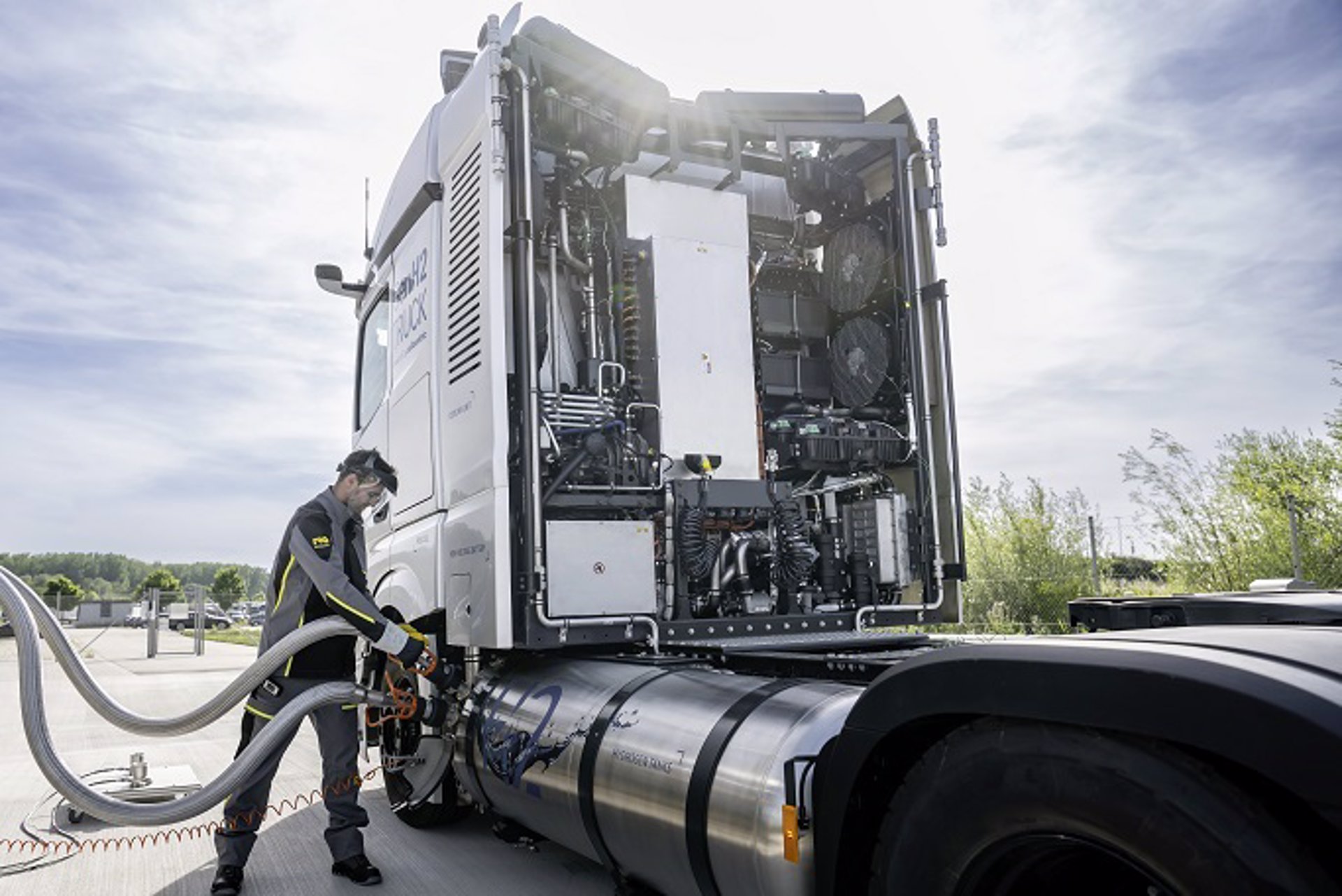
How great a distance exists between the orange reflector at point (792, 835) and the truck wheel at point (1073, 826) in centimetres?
23

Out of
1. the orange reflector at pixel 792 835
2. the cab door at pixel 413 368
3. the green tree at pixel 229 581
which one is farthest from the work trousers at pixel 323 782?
the green tree at pixel 229 581

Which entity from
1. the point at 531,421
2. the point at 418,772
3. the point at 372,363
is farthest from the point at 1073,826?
the point at 372,363

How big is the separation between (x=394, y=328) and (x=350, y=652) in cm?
211

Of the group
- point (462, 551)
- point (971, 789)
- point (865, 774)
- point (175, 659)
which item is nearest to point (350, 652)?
point (462, 551)

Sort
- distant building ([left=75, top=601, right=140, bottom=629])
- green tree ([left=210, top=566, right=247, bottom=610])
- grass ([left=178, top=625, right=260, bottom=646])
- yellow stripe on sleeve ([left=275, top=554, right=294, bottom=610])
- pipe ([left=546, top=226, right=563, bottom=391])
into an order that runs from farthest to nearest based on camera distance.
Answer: green tree ([left=210, top=566, right=247, bottom=610])
distant building ([left=75, top=601, right=140, bottom=629])
grass ([left=178, top=625, right=260, bottom=646])
pipe ([left=546, top=226, right=563, bottom=391])
yellow stripe on sleeve ([left=275, top=554, right=294, bottom=610])

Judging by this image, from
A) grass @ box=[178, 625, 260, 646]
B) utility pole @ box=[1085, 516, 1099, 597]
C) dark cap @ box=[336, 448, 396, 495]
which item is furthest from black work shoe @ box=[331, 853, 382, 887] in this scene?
grass @ box=[178, 625, 260, 646]

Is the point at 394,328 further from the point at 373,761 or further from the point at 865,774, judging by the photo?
the point at 865,774

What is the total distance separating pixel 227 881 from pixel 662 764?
241 centimetres

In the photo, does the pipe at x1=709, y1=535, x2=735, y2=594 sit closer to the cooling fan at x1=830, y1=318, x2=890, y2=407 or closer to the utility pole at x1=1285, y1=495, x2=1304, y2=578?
the cooling fan at x1=830, y1=318, x2=890, y2=407

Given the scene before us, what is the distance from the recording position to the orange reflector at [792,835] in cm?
243

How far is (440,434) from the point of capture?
527 cm

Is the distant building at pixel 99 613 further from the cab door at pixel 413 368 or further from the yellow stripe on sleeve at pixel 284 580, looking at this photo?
the yellow stripe on sleeve at pixel 284 580

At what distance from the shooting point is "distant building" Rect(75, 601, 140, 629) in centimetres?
4303

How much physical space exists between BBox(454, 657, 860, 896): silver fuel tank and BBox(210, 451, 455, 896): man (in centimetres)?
60
